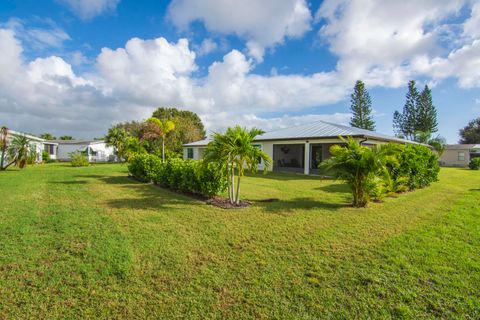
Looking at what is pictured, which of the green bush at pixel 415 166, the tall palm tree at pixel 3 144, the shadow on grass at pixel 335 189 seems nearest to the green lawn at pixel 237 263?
the shadow on grass at pixel 335 189

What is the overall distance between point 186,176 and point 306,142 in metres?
10.3

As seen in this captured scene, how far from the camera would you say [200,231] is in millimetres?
5039

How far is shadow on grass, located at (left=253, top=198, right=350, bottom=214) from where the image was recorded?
6780 mm

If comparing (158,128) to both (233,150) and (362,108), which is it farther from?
(362,108)

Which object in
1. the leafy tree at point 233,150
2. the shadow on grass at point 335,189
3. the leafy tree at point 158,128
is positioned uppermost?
the leafy tree at point 158,128

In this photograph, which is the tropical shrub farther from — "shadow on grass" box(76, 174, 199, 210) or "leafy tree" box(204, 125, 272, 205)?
"leafy tree" box(204, 125, 272, 205)

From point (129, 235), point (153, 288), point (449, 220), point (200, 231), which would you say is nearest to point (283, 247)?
point (200, 231)

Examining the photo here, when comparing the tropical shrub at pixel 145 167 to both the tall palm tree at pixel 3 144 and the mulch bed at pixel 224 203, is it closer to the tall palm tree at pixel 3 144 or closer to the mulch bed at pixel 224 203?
the mulch bed at pixel 224 203

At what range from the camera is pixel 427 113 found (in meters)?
40.3

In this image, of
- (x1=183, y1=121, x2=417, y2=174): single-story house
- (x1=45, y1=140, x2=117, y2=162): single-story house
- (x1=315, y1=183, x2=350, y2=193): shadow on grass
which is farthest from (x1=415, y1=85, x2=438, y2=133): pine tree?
(x1=45, y1=140, x2=117, y2=162): single-story house

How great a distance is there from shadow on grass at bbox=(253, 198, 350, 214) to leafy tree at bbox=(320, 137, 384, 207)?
591 millimetres

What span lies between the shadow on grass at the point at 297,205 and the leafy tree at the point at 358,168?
1.94 feet

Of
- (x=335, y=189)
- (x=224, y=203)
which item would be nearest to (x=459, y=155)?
(x=335, y=189)

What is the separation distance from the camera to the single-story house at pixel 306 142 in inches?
616
